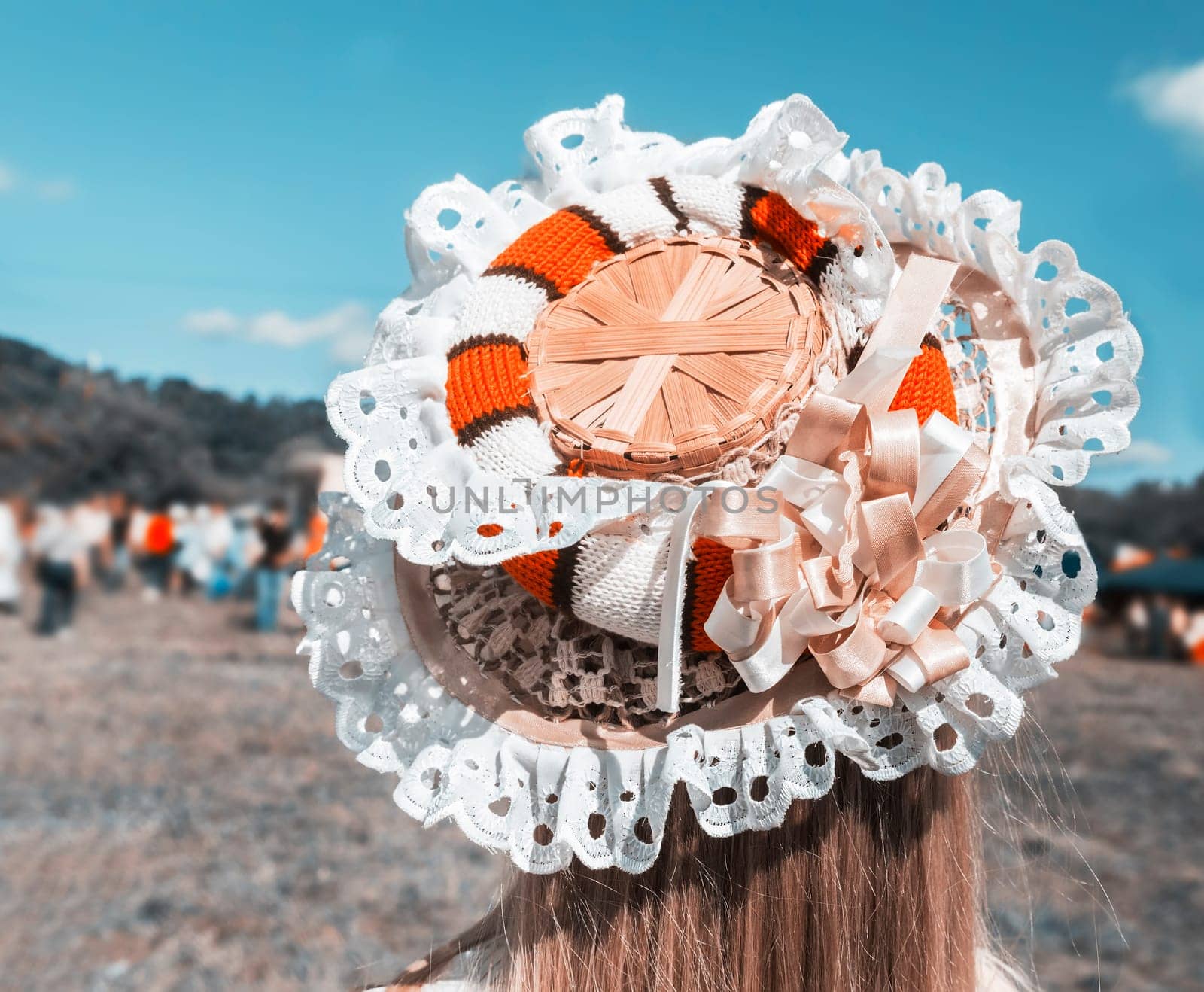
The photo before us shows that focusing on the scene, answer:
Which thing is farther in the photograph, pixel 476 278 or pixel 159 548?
pixel 159 548

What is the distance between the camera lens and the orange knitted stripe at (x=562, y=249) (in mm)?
1328

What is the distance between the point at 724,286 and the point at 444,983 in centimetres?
117

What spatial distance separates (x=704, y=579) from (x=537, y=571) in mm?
216

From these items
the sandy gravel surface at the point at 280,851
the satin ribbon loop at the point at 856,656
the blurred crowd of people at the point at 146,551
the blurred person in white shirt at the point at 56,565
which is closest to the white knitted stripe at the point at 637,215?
the satin ribbon loop at the point at 856,656

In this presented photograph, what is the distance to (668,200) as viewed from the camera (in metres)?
1.35

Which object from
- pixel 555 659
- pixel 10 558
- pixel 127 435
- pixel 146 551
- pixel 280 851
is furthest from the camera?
pixel 146 551

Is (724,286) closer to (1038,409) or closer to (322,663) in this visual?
(1038,409)

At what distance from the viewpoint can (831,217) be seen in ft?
3.91

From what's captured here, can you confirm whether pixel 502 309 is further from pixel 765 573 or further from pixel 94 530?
pixel 94 530

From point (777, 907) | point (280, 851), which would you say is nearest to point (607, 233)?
point (777, 907)

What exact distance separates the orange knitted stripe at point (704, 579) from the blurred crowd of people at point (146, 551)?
9243 mm

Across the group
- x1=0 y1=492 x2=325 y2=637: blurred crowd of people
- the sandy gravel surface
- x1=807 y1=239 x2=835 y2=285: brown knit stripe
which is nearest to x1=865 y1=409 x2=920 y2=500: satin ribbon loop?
x1=807 y1=239 x2=835 y2=285: brown knit stripe

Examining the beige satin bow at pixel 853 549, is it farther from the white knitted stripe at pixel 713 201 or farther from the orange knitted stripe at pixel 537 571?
the white knitted stripe at pixel 713 201

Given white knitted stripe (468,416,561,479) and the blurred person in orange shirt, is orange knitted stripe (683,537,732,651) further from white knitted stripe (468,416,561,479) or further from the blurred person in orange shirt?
the blurred person in orange shirt
